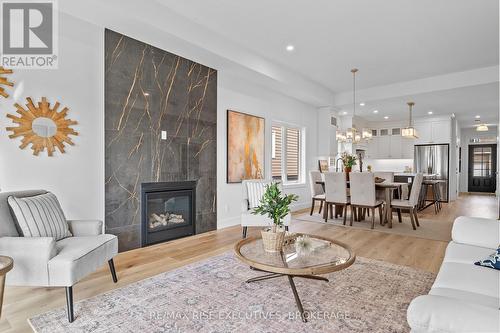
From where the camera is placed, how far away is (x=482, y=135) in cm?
1194

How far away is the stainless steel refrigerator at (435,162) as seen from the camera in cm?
876

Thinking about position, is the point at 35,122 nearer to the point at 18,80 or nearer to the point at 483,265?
the point at 18,80

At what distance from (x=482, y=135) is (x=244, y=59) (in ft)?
40.4

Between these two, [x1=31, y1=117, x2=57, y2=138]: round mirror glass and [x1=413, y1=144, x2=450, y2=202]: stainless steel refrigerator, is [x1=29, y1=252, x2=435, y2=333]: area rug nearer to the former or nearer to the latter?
[x1=31, y1=117, x2=57, y2=138]: round mirror glass

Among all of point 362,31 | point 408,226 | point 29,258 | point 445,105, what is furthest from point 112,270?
point 445,105

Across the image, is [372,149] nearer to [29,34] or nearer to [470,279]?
[470,279]

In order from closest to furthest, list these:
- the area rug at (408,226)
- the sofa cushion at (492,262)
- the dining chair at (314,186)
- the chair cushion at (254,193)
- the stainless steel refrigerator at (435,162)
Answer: the sofa cushion at (492,262) → the chair cushion at (254,193) → the area rug at (408,226) → the dining chair at (314,186) → the stainless steel refrigerator at (435,162)

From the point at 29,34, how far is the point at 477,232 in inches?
189

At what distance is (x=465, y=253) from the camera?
7.02 feet

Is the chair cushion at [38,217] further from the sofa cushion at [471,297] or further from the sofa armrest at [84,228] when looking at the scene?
the sofa cushion at [471,297]

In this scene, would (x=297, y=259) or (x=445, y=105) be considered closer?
(x=297, y=259)

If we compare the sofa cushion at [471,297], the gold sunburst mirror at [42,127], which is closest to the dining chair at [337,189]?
the sofa cushion at [471,297]

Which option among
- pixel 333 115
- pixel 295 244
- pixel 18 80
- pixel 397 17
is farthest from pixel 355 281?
pixel 333 115

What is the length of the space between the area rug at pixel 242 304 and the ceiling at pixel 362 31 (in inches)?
123
